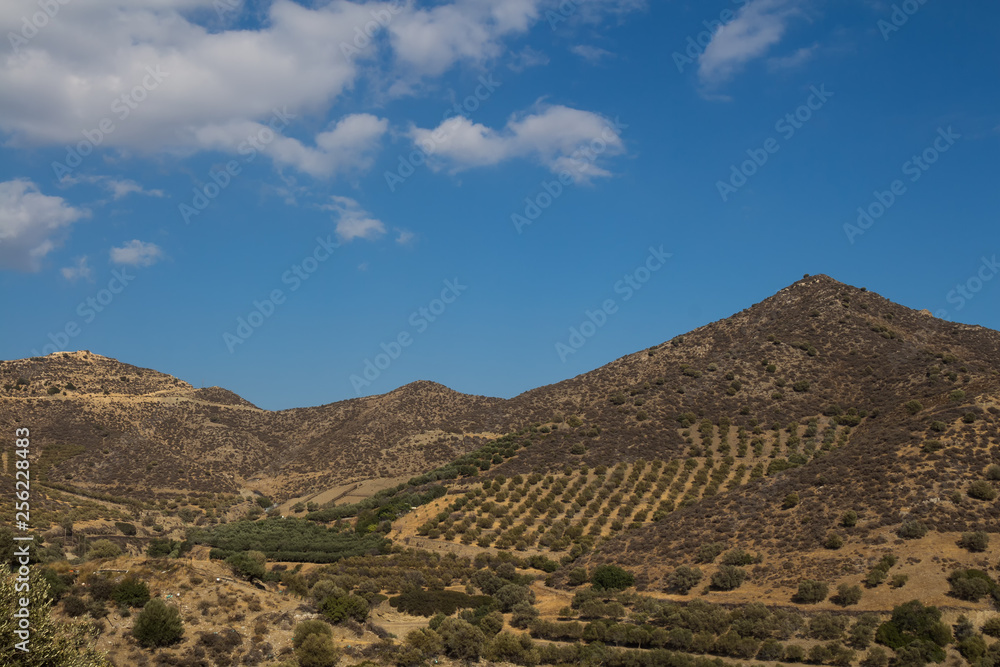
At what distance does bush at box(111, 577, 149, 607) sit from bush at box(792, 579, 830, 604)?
28681 mm

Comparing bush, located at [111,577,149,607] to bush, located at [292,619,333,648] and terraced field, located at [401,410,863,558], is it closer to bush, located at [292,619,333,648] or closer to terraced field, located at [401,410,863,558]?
bush, located at [292,619,333,648]

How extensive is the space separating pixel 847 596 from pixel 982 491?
11.0 metres

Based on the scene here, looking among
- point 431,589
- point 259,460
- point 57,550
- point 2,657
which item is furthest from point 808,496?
point 259,460

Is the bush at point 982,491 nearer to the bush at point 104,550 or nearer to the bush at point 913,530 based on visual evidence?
the bush at point 913,530

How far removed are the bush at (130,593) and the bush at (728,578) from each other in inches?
1061

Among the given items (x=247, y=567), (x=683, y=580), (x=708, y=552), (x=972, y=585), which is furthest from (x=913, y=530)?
(x=247, y=567)

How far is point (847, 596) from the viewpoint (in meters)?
33.2

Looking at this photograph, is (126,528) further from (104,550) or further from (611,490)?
(611,490)

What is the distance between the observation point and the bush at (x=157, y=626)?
27.7 m

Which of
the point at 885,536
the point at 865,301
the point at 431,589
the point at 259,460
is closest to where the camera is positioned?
the point at 885,536

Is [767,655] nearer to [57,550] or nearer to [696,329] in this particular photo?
[57,550]

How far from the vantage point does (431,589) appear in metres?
43.2

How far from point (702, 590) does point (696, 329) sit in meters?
60.0

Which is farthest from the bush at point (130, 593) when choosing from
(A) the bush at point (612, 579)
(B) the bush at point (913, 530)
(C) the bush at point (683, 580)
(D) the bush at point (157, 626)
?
(B) the bush at point (913, 530)
